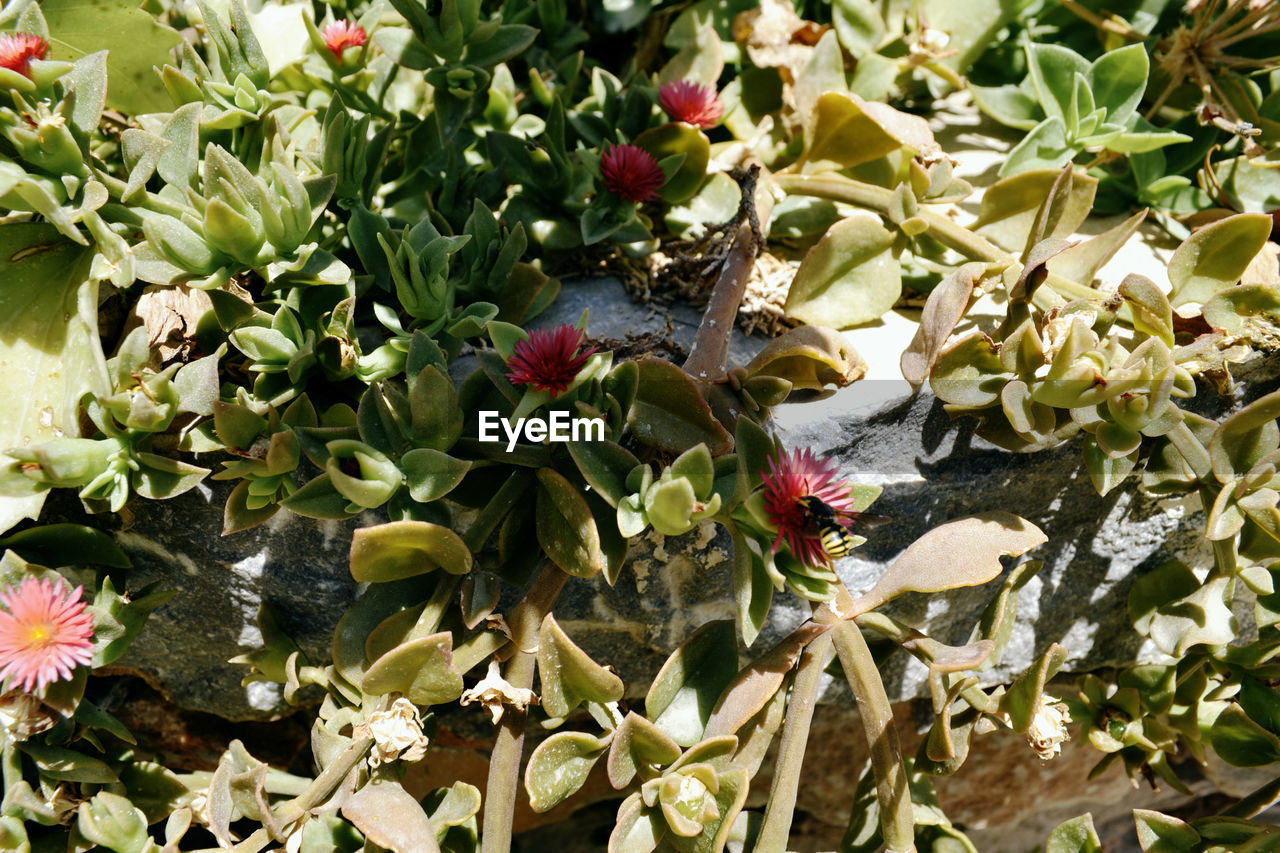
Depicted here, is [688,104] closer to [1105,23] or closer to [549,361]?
[549,361]

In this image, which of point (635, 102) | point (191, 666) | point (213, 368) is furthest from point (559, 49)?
point (191, 666)

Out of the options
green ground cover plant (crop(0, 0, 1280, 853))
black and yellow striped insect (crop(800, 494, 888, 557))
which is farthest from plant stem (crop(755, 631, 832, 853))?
black and yellow striped insect (crop(800, 494, 888, 557))

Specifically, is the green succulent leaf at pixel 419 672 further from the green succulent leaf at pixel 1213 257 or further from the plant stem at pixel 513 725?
the green succulent leaf at pixel 1213 257

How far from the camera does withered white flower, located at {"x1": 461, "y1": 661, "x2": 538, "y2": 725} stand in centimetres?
95

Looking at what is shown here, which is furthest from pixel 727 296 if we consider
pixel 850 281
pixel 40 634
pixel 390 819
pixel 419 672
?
pixel 40 634

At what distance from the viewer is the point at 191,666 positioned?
4.12 ft

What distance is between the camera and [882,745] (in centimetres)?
98

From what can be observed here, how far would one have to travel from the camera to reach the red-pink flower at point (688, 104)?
4.10ft

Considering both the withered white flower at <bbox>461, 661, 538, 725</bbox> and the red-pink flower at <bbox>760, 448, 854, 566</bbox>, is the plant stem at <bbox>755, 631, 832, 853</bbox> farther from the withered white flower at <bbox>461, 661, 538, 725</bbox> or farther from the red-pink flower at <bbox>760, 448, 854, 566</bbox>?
Answer: the withered white flower at <bbox>461, 661, 538, 725</bbox>

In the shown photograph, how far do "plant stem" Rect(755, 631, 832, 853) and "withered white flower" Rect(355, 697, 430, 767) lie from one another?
349mm

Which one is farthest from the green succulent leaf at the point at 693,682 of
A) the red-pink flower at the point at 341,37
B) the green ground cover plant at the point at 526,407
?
the red-pink flower at the point at 341,37

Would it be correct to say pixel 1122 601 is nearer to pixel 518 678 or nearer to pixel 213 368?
pixel 518 678

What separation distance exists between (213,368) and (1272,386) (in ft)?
3.90

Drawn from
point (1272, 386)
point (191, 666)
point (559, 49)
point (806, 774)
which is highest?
point (559, 49)
